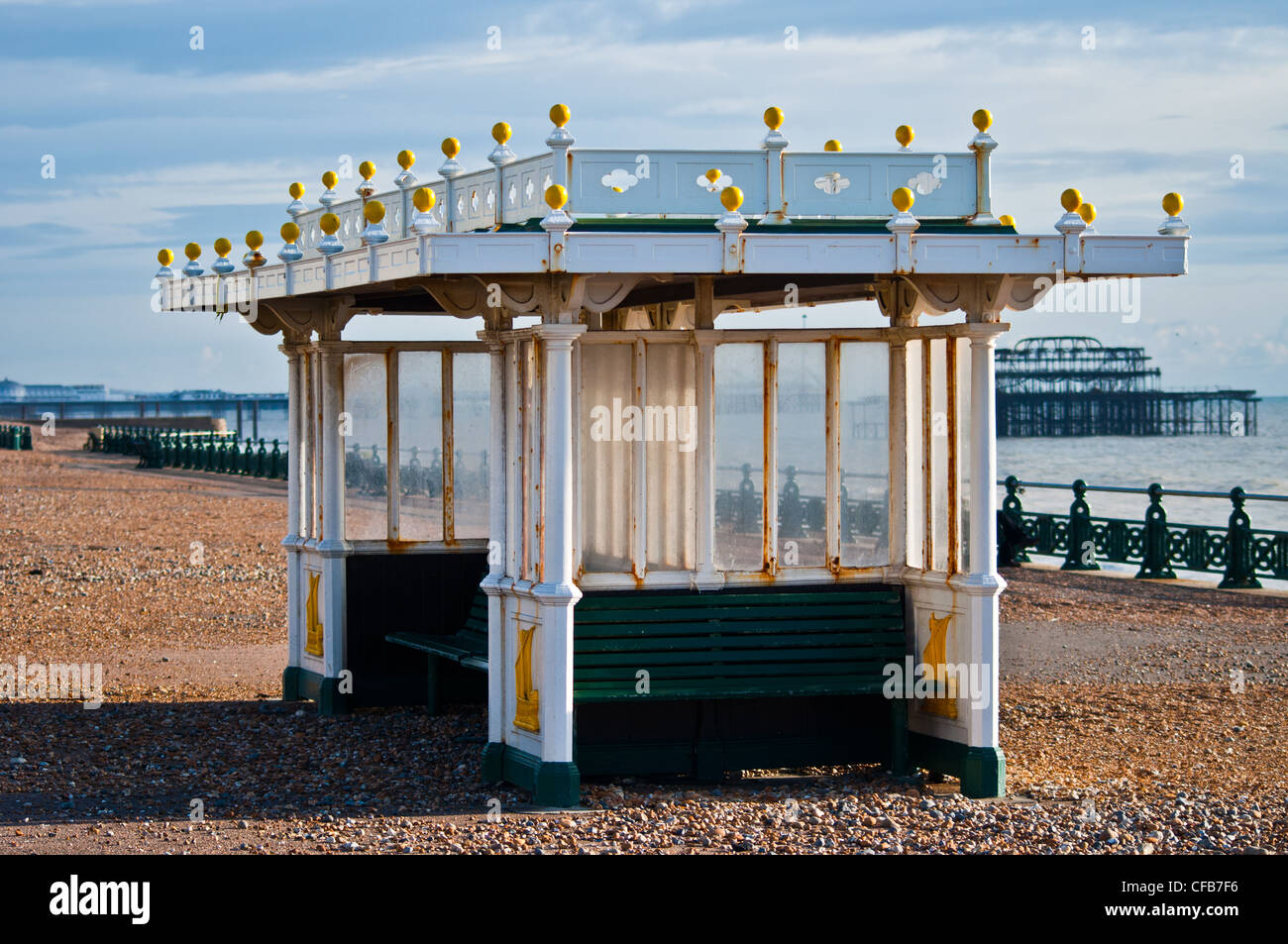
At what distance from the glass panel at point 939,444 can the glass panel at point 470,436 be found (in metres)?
3.81

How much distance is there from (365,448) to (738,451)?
145 inches

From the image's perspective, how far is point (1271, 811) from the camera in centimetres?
938

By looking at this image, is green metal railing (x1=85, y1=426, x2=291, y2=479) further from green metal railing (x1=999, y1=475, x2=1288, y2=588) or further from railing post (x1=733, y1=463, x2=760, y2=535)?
railing post (x1=733, y1=463, x2=760, y2=535)

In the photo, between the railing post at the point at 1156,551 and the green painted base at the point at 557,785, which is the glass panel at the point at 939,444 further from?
the railing post at the point at 1156,551

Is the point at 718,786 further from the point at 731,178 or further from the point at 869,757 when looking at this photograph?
the point at 731,178

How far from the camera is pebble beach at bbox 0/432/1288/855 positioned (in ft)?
28.5

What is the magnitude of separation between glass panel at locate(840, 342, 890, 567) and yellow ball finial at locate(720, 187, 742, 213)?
1.52m

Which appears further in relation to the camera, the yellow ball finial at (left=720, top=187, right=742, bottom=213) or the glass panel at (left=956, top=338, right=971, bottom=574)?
the glass panel at (left=956, top=338, right=971, bottom=574)

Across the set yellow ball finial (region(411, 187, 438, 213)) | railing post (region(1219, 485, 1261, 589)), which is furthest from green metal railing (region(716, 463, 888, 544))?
railing post (region(1219, 485, 1261, 589))

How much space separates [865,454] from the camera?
10.4 m

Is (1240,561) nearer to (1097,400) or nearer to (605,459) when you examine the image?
(605,459)

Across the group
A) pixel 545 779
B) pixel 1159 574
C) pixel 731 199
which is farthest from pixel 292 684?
pixel 1159 574

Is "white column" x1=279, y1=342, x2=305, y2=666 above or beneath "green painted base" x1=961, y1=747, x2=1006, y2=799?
above

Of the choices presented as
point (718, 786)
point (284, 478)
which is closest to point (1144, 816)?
point (718, 786)
